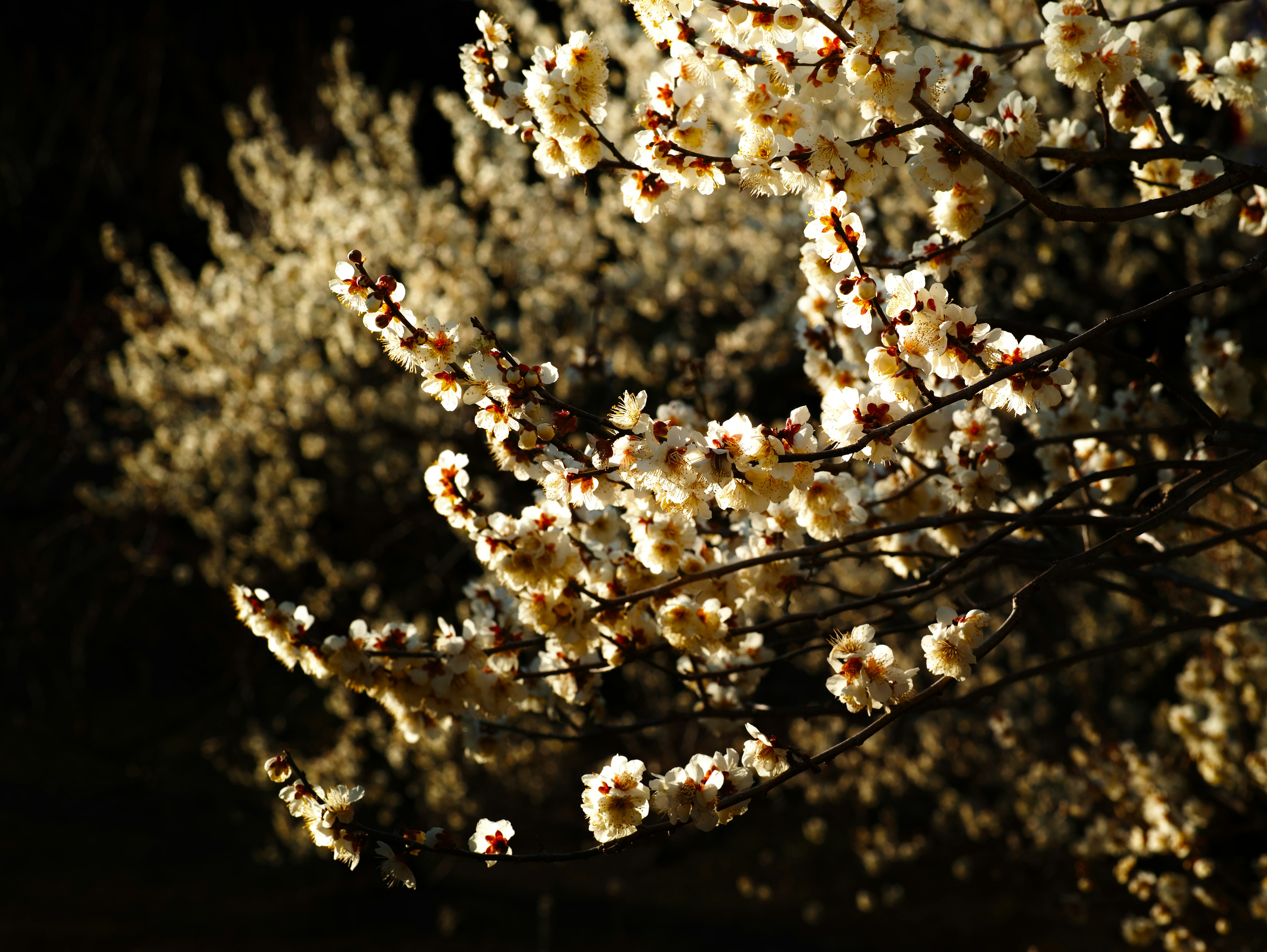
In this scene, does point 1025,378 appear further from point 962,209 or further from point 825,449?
point 962,209

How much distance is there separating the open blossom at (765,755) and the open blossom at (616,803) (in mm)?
220

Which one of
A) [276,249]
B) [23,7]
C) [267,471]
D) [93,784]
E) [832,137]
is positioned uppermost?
[23,7]

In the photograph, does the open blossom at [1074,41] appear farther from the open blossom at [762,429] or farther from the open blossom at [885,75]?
the open blossom at [885,75]

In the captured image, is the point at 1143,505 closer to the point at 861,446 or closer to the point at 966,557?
the point at 966,557

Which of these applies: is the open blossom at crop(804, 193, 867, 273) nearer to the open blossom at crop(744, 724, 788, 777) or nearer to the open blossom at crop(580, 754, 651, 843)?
the open blossom at crop(744, 724, 788, 777)

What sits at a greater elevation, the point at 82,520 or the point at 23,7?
the point at 23,7

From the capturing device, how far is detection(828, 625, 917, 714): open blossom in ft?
5.93

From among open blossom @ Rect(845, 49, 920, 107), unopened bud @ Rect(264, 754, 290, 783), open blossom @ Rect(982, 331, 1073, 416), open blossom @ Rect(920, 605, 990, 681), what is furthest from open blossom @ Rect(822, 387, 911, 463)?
unopened bud @ Rect(264, 754, 290, 783)

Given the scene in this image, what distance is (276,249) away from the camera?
1102 centimetres

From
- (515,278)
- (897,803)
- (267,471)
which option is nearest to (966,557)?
(515,278)

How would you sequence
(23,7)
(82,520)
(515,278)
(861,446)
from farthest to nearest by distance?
(23,7), (82,520), (515,278), (861,446)

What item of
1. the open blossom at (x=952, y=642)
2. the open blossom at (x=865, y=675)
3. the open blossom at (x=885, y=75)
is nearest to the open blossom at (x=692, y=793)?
the open blossom at (x=865, y=675)

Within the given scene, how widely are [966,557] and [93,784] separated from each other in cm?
969

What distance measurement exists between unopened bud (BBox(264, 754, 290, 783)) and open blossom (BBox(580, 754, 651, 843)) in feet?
2.18
